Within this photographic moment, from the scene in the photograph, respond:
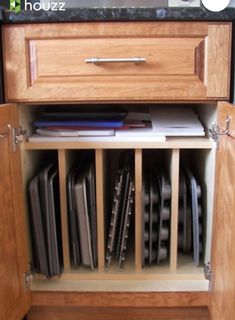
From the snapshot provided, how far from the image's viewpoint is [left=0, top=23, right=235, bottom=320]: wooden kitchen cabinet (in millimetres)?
737

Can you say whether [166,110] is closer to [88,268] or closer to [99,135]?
[99,135]

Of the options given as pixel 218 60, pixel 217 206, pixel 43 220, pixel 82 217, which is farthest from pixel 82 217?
pixel 218 60

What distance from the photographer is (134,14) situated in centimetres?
74

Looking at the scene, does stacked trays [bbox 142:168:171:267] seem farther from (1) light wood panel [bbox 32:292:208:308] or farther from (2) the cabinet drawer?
(2) the cabinet drawer

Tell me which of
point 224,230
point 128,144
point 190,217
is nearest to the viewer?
point 224,230

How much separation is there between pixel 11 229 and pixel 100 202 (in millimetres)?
231

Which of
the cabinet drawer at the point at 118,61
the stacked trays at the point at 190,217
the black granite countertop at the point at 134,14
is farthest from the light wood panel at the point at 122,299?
the black granite countertop at the point at 134,14

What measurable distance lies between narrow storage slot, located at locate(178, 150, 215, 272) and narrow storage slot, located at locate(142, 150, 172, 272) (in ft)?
0.20

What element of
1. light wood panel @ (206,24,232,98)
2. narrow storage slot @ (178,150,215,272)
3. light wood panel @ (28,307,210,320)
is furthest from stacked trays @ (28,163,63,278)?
light wood panel @ (206,24,232,98)

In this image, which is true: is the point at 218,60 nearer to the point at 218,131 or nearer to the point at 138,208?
the point at 218,131

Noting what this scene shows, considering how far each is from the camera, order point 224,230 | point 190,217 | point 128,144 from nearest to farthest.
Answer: point 224,230 → point 128,144 → point 190,217

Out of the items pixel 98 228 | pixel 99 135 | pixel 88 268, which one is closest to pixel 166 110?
pixel 99 135

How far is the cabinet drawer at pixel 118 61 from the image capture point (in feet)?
2.48

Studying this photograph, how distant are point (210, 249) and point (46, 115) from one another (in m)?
0.57
